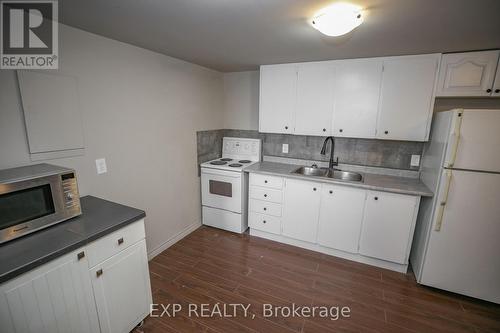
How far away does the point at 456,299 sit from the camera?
2.04 m

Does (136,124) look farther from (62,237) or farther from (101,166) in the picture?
(62,237)

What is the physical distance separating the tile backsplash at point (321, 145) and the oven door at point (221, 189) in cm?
31

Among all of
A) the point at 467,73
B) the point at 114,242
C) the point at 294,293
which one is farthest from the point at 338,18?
the point at 294,293

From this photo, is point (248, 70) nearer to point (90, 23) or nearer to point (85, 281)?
point (90, 23)

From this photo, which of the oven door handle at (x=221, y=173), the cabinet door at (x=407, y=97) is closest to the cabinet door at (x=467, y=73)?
the cabinet door at (x=407, y=97)

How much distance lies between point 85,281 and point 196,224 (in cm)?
193

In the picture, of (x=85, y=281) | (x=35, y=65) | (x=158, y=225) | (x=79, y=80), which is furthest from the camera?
(x=158, y=225)

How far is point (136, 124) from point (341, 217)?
93.1 inches

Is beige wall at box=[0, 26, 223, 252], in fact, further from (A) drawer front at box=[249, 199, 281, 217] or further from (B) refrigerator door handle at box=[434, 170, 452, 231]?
(B) refrigerator door handle at box=[434, 170, 452, 231]

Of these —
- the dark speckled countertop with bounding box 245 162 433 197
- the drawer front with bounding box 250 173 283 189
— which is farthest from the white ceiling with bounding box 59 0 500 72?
the drawer front with bounding box 250 173 283 189

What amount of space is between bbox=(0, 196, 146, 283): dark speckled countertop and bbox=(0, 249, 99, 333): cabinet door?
2.3 inches

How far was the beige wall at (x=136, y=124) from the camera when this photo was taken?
64.2 inches

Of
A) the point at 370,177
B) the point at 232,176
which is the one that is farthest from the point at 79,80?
the point at 370,177

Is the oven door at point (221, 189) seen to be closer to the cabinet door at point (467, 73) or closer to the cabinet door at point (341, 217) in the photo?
the cabinet door at point (341, 217)
